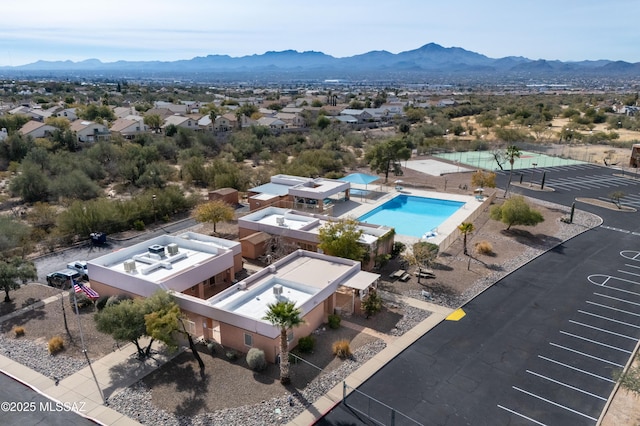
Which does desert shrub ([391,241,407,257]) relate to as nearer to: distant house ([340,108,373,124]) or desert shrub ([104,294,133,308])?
desert shrub ([104,294,133,308])

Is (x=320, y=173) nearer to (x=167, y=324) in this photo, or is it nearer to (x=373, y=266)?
(x=373, y=266)

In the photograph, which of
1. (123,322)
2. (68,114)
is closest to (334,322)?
(123,322)

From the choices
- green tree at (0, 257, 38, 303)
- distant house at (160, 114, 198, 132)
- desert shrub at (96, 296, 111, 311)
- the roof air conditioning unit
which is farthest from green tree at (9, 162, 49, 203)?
distant house at (160, 114, 198, 132)

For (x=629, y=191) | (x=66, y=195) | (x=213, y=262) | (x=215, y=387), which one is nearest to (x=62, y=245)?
(x=66, y=195)

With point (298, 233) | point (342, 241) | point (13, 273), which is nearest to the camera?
point (13, 273)

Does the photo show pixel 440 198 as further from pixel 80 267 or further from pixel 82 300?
pixel 82 300

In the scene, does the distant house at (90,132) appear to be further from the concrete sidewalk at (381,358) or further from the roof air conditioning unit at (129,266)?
the concrete sidewalk at (381,358)
